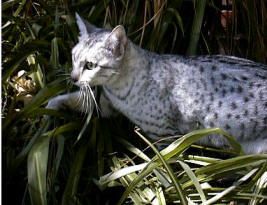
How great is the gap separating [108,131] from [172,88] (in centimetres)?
42

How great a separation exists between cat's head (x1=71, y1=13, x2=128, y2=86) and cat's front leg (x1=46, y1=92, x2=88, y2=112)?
22cm

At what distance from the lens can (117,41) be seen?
2.64m

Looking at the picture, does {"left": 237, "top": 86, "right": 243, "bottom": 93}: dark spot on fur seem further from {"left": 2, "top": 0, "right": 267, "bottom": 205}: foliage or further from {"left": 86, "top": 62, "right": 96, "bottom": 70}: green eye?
A: {"left": 86, "top": 62, "right": 96, "bottom": 70}: green eye

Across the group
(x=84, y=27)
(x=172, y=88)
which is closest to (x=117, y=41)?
(x=84, y=27)

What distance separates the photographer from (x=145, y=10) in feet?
10.4

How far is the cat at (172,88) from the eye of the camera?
2662mm

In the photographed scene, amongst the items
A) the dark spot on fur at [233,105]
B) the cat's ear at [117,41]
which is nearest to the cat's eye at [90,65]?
the cat's ear at [117,41]

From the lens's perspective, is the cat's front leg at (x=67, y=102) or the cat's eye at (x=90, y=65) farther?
the cat's front leg at (x=67, y=102)

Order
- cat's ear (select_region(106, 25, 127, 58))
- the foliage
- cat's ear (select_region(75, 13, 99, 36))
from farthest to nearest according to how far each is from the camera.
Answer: cat's ear (select_region(75, 13, 99, 36)) < cat's ear (select_region(106, 25, 127, 58)) < the foliage

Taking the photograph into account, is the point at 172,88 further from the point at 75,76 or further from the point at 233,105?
the point at 75,76

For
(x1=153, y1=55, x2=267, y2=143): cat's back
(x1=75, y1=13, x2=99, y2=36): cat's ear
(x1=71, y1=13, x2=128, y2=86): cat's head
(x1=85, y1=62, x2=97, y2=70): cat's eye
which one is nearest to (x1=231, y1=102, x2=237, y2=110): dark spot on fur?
(x1=153, y1=55, x2=267, y2=143): cat's back

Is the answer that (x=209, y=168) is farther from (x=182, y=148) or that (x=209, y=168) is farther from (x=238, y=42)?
(x=238, y=42)

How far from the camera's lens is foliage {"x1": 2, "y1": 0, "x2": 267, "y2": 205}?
2326mm

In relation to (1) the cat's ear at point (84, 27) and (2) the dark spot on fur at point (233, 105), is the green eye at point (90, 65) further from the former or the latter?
(2) the dark spot on fur at point (233, 105)
